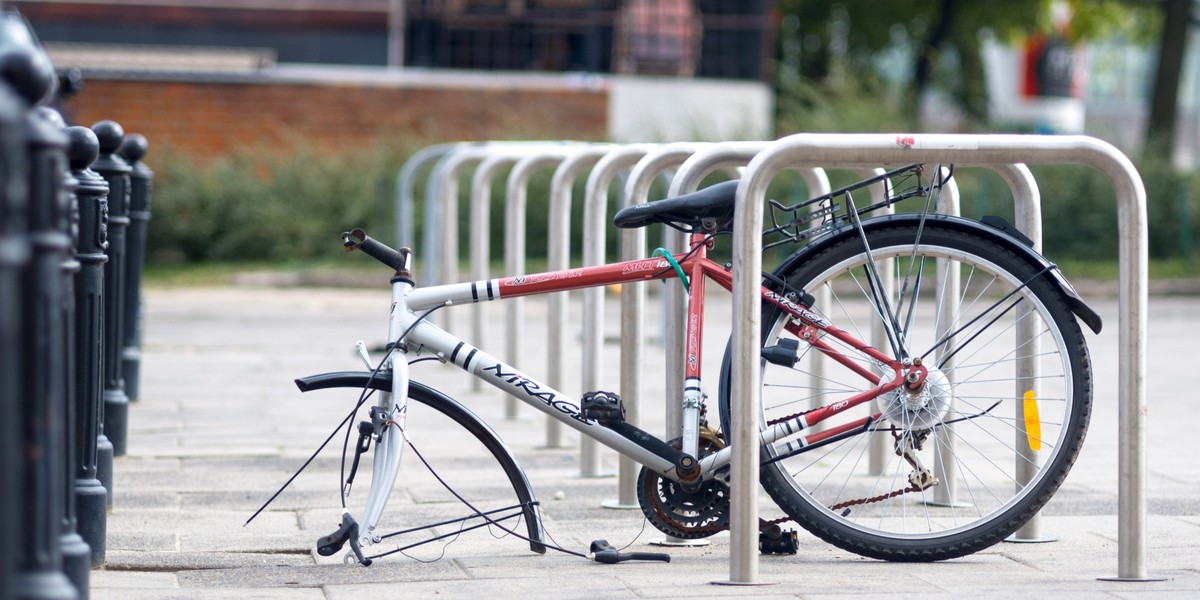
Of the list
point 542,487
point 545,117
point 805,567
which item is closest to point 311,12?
point 545,117

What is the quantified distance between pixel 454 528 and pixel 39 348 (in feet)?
7.77

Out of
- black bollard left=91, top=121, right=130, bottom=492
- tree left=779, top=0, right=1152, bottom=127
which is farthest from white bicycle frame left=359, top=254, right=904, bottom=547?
tree left=779, top=0, right=1152, bottom=127

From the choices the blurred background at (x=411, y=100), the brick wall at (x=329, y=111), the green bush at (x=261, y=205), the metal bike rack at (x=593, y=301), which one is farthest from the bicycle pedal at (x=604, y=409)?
the brick wall at (x=329, y=111)

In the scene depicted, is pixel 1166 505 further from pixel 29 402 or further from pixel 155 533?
pixel 29 402

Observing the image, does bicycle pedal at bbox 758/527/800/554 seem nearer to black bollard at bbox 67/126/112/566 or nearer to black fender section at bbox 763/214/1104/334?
Answer: black fender section at bbox 763/214/1104/334

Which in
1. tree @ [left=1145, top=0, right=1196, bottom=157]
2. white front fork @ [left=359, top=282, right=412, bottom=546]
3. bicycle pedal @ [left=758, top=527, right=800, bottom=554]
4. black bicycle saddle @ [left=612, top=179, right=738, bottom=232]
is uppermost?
tree @ [left=1145, top=0, right=1196, bottom=157]

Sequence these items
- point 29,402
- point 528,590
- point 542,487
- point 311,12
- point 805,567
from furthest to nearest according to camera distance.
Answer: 1. point 311,12
2. point 542,487
3. point 805,567
4. point 528,590
5. point 29,402

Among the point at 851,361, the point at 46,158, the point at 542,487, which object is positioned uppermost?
the point at 46,158

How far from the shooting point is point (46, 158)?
2383 millimetres

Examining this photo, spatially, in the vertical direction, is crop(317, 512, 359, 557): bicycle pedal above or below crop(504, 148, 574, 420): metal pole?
below

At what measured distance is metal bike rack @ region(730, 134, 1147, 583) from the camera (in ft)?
11.9

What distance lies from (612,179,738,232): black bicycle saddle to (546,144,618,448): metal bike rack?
1.65 metres

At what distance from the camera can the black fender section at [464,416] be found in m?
3.97

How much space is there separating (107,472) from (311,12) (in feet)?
57.8
